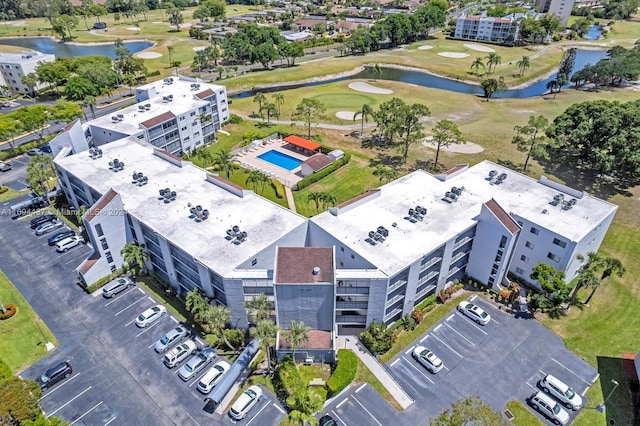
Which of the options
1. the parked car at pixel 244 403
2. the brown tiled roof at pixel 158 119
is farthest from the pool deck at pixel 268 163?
the parked car at pixel 244 403

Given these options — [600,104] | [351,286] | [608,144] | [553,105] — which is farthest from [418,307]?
[553,105]

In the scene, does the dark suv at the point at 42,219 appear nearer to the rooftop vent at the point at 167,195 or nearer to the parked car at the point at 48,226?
the parked car at the point at 48,226

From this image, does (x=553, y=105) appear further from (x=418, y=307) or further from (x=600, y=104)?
(x=418, y=307)

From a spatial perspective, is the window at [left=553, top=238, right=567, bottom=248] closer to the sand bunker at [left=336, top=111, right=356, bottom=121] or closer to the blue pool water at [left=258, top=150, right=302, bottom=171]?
the blue pool water at [left=258, top=150, right=302, bottom=171]

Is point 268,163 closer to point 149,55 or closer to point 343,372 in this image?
point 343,372

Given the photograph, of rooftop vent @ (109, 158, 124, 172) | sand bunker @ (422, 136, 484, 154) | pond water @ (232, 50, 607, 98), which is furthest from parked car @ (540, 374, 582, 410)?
pond water @ (232, 50, 607, 98)

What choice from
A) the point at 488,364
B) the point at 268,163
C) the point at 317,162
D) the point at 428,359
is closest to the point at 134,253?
the point at 428,359
